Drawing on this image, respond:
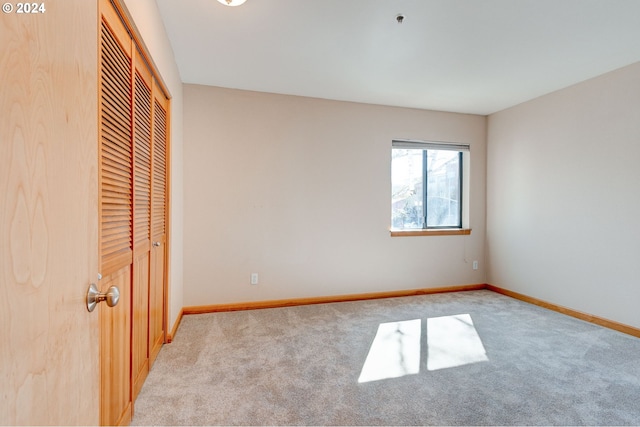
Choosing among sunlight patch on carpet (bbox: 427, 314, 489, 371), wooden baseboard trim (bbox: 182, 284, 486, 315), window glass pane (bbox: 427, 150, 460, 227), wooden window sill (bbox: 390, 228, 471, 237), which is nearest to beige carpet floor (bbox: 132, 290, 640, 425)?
sunlight patch on carpet (bbox: 427, 314, 489, 371)

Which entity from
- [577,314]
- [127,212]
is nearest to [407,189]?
[577,314]

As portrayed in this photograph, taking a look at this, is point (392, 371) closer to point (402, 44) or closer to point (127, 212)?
point (127, 212)

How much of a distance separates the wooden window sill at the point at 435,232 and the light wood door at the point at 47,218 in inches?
146

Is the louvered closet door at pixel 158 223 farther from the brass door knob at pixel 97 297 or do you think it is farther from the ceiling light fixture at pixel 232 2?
A: the brass door knob at pixel 97 297

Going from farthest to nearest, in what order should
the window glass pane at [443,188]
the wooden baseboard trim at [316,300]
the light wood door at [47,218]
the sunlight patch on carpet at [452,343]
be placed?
the window glass pane at [443,188] < the wooden baseboard trim at [316,300] < the sunlight patch on carpet at [452,343] < the light wood door at [47,218]

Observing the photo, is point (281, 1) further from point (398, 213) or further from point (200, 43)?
point (398, 213)

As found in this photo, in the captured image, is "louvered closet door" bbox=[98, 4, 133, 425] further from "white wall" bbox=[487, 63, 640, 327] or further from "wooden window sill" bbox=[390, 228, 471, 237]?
"white wall" bbox=[487, 63, 640, 327]

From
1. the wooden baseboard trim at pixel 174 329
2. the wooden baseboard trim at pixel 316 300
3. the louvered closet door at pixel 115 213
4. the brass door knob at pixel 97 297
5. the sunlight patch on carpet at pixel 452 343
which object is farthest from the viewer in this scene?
the wooden baseboard trim at pixel 316 300

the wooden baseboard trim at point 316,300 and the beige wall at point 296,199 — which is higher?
the beige wall at point 296,199

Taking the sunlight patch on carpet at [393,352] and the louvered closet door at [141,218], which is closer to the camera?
the louvered closet door at [141,218]

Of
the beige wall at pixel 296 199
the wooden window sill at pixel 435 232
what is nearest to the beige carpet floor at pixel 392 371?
the beige wall at pixel 296 199

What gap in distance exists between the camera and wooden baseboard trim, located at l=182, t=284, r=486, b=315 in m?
3.46

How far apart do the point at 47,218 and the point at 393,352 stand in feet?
8.06

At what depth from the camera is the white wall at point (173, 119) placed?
1.85 meters
